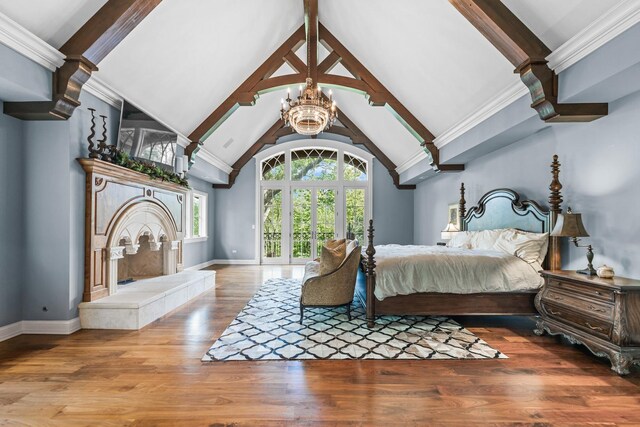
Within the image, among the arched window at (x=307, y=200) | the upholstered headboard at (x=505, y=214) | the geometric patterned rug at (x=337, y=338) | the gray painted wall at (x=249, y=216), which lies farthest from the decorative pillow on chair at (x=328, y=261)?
the gray painted wall at (x=249, y=216)

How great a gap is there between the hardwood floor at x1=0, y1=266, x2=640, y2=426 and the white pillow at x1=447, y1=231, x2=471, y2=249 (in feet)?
6.17

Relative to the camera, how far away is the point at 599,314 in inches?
101

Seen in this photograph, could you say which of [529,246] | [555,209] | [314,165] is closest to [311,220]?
[314,165]

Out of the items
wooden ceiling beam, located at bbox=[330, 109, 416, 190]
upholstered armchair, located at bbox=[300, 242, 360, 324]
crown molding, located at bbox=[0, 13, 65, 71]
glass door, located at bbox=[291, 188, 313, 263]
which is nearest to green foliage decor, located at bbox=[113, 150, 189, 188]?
crown molding, located at bbox=[0, 13, 65, 71]

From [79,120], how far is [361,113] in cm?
548

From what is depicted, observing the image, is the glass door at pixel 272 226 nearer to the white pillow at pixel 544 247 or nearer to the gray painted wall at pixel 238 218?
the gray painted wall at pixel 238 218

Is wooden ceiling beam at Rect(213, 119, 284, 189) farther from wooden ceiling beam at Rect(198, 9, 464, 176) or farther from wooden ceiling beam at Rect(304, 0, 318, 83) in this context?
wooden ceiling beam at Rect(304, 0, 318, 83)

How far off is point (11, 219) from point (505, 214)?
6025 mm

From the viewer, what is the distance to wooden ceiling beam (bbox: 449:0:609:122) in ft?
9.61

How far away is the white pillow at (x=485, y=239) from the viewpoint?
4.32 meters

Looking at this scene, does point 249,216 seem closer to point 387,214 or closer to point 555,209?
point 387,214

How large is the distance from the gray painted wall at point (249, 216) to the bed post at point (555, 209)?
5.16 m

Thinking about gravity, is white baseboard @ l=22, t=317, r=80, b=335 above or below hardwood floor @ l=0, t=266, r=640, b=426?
above

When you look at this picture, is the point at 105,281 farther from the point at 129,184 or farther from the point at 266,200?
the point at 266,200
